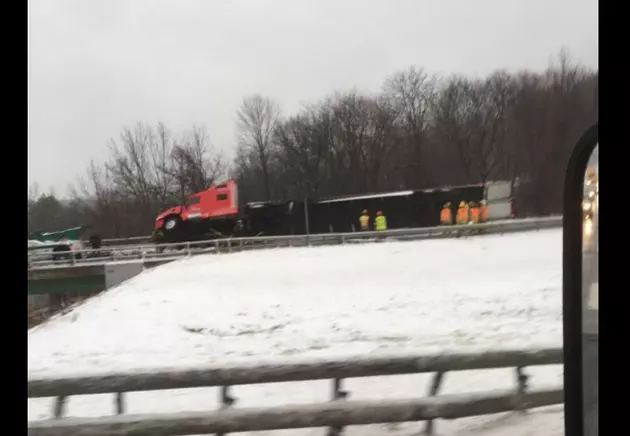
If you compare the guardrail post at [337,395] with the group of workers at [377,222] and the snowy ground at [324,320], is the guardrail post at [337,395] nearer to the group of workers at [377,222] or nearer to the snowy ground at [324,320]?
the snowy ground at [324,320]

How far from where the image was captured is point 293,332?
18.3 feet

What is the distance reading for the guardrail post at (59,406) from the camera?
1.83 m

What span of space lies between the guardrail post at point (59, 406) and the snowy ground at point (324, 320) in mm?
34

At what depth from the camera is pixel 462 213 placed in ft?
45.0

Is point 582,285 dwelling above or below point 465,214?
below

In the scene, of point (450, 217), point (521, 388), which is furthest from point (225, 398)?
point (450, 217)

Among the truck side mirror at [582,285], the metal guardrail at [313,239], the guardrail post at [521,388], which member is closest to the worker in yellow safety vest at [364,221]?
the metal guardrail at [313,239]

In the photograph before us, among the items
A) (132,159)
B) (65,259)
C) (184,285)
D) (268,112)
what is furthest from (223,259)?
(132,159)

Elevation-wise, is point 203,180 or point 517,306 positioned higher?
point 203,180

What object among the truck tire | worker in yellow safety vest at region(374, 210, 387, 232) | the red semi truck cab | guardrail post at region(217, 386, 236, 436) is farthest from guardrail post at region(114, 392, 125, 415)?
worker in yellow safety vest at region(374, 210, 387, 232)

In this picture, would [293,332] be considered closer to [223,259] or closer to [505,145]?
[505,145]

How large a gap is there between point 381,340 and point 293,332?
1.11m

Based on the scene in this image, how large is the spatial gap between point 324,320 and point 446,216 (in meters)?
9.35

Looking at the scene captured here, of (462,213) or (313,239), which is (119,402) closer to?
(313,239)
